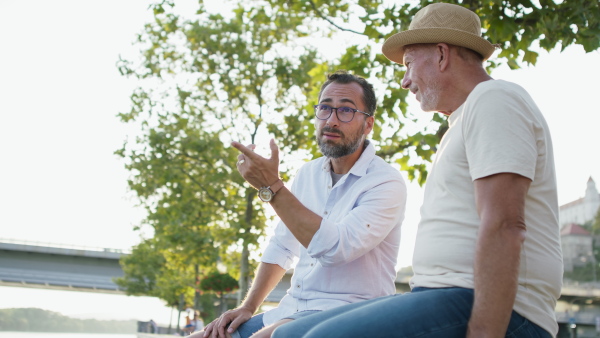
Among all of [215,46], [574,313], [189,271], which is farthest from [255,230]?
[574,313]

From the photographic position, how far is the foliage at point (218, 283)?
30.4 m

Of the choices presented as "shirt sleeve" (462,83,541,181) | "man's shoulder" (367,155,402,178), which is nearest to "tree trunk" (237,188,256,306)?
"man's shoulder" (367,155,402,178)

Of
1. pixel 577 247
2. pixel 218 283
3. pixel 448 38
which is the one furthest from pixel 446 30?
pixel 577 247

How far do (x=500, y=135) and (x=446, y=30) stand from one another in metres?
0.59

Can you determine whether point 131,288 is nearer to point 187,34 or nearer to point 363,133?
point 187,34

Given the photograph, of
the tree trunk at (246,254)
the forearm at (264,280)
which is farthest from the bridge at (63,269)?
the forearm at (264,280)

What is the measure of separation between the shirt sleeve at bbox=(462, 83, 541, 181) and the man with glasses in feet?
2.84

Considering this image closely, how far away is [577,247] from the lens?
86.2 metres

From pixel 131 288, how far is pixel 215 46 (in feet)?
90.5

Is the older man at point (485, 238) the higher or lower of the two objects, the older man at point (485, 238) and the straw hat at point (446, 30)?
the lower

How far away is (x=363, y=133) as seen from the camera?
3.43 metres

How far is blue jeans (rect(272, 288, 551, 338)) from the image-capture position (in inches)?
73.9

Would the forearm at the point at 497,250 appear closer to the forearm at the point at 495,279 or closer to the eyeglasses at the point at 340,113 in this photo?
the forearm at the point at 495,279

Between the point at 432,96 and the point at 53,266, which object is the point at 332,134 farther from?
the point at 53,266
